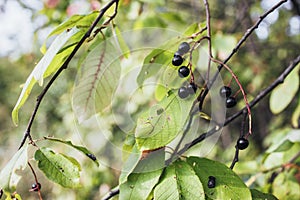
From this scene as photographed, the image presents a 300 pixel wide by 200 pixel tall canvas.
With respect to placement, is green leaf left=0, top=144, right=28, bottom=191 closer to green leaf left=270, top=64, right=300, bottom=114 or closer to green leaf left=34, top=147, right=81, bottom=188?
green leaf left=34, top=147, right=81, bottom=188

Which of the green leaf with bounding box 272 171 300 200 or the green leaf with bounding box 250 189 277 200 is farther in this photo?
the green leaf with bounding box 272 171 300 200

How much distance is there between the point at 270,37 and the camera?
3.43 metres

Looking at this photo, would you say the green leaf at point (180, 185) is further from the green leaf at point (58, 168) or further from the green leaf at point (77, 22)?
the green leaf at point (77, 22)

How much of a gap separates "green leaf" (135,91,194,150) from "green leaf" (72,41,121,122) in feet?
0.60

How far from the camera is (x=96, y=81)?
812 millimetres

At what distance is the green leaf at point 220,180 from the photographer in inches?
25.6

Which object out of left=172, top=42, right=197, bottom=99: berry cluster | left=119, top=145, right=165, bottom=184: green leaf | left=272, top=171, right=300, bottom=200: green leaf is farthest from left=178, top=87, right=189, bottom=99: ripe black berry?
left=272, top=171, right=300, bottom=200: green leaf

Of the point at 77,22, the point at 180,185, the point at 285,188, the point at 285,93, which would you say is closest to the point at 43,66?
the point at 77,22

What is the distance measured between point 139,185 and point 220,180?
0.13 meters

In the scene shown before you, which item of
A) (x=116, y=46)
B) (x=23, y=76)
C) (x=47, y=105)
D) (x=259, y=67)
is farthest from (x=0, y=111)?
(x=116, y=46)

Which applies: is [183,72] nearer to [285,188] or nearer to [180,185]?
[180,185]

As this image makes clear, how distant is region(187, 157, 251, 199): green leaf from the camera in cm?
65

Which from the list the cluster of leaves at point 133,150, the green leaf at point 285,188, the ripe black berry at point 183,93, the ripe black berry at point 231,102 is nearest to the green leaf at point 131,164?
the cluster of leaves at point 133,150

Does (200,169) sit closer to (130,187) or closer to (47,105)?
(130,187)
